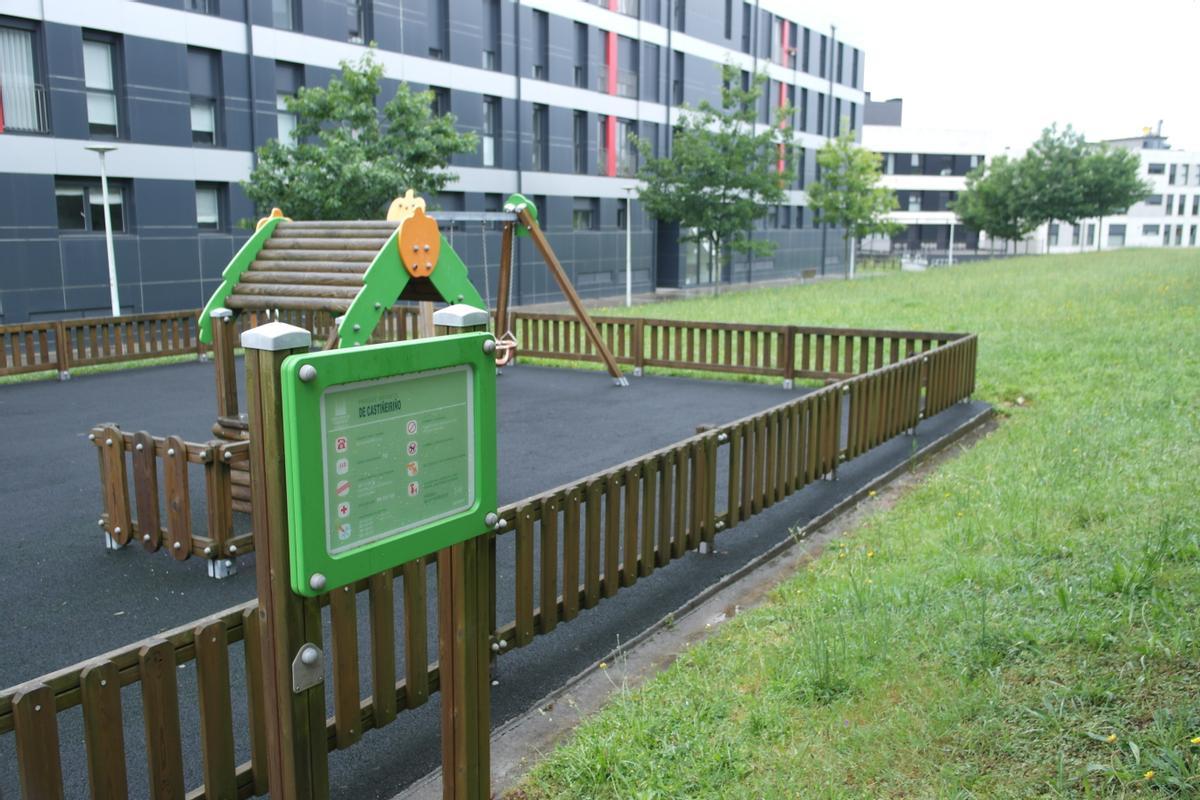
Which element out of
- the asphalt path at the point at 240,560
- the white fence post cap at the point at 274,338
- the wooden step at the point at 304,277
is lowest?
the asphalt path at the point at 240,560

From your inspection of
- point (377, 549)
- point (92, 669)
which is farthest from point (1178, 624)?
point (92, 669)

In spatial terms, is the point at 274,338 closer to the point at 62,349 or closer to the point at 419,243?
the point at 419,243

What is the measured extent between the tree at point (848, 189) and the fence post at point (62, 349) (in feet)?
121

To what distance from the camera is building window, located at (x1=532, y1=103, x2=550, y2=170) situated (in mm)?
32594

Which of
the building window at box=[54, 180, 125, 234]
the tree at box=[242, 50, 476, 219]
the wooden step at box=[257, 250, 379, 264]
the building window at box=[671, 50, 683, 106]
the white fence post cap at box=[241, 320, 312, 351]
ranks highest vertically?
the building window at box=[671, 50, 683, 106]

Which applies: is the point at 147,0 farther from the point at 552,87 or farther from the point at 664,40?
the point at 664,40

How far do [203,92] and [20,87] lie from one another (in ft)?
13.3

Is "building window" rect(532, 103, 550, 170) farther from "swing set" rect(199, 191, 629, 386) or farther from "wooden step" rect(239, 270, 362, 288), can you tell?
"wooden step" rect(239, 270, 362, 288)

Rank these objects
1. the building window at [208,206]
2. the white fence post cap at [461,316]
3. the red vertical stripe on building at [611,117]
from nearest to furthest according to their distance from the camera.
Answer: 1. the white fence post cap at [461,316]
2. the building window at [208,206]
3. the red vertical stripe on building at [611,117]

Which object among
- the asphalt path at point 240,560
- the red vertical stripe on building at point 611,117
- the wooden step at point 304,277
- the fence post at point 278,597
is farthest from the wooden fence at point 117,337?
the red vertical stripe on building at point 611,117

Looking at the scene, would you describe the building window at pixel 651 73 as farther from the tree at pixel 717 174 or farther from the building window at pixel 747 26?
the building window at pixel 747 26

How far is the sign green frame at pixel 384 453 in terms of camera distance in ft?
8.51

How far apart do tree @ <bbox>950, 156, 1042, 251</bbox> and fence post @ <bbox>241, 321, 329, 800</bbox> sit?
2873 inches

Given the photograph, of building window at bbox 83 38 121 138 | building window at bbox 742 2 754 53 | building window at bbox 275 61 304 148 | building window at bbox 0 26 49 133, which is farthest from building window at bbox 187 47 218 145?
building window at bbox 742 2 754 53
